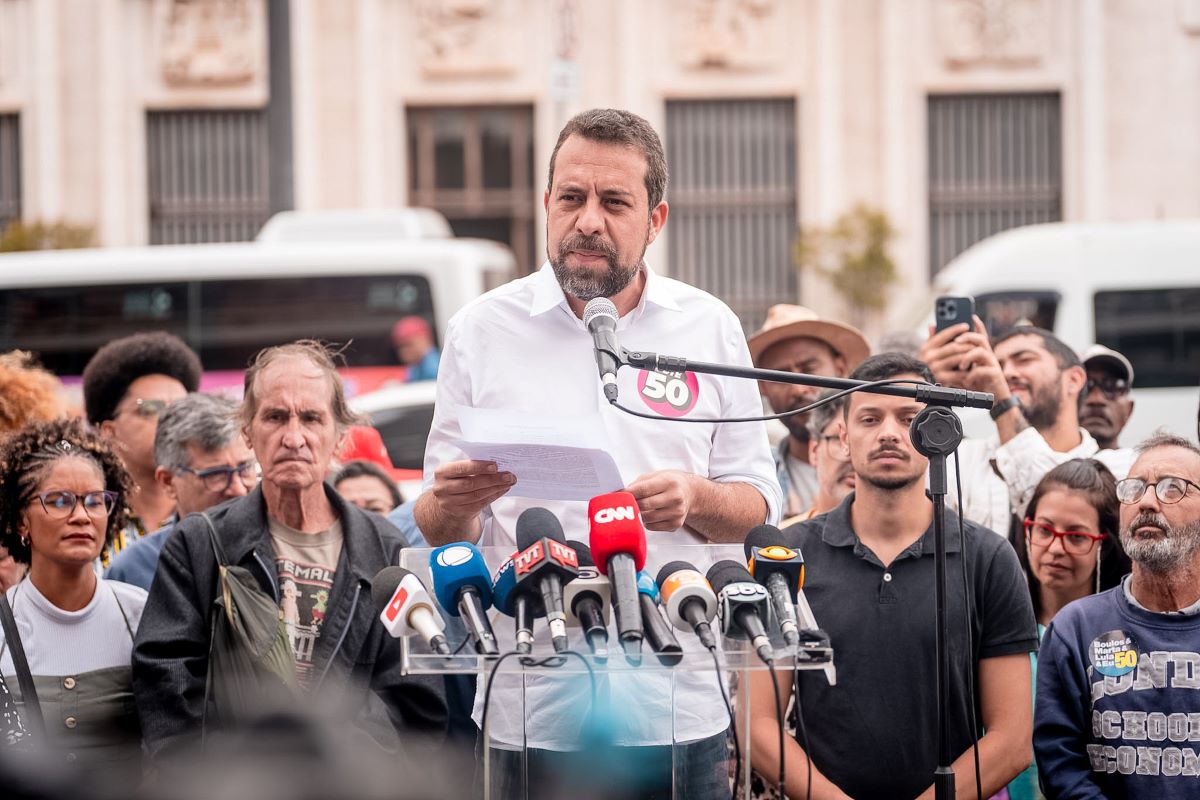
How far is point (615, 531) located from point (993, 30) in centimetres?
2028

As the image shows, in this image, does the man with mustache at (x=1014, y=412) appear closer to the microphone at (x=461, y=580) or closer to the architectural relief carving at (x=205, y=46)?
the microphone at (x=461, y=580)

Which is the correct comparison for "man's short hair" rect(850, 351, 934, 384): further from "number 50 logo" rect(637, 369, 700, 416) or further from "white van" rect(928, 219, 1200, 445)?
"white van" rect(928, 219, 1200, 445)

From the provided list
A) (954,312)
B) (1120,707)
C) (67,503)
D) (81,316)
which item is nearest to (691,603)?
(1120,707)

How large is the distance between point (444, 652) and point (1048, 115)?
2083 centimetres

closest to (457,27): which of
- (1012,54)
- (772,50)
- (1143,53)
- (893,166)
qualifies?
(772,50)

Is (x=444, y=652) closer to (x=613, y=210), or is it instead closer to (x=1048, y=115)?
(x=613, y=210)

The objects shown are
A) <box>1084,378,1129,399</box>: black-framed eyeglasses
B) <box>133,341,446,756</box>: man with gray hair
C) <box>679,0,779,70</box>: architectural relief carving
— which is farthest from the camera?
<box>679,0,779,70</box>: architectural relief carving

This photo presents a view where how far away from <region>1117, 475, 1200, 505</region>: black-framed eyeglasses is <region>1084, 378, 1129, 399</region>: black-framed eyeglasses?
2.65m

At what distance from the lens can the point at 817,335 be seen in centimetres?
698

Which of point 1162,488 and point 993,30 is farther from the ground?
point 993,30

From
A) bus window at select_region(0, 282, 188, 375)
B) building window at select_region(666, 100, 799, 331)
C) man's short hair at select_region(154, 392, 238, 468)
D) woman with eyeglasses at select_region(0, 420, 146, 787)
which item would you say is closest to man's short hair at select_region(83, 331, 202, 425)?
man's short hair at select_region(154, 392, 238, 468)

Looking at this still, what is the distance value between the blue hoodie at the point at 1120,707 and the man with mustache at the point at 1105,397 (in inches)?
108

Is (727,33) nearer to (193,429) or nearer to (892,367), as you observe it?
(193,429)

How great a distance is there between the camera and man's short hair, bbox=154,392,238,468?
5520 millimetres
